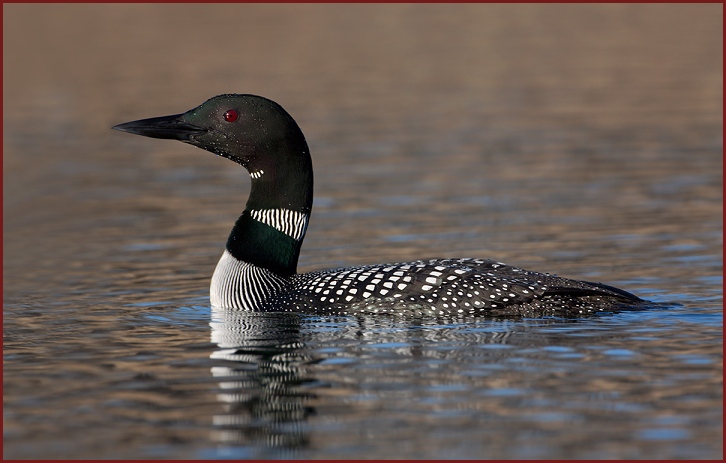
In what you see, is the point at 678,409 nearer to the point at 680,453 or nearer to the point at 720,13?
the point at 680,453

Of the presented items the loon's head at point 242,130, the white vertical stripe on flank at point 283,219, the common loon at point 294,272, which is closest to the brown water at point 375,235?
the common loon at point 294,272

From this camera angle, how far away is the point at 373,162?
12828mm

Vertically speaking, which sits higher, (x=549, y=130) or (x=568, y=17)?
(x=568, y=17)

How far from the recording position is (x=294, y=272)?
7699 mm

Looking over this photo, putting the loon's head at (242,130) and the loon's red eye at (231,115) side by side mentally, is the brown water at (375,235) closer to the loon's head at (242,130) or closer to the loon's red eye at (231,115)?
the loon's head at (242,130)

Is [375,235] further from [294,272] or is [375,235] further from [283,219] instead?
[283,219]

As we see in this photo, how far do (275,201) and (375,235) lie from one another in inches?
85.8

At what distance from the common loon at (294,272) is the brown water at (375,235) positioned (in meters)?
0.12

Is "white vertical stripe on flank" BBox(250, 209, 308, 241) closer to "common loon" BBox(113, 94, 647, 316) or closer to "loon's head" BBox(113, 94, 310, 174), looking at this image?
"common loon" BBox(113, 94, 647, 316)

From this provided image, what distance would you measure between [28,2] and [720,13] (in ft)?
41.1

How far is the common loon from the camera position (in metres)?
6.89

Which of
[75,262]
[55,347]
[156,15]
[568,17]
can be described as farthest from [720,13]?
[55,347]

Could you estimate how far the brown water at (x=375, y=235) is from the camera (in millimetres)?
5211

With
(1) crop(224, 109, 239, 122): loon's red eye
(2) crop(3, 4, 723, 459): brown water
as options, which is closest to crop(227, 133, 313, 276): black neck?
(1) crop(224, 109, 239, 122): loon's red eye
